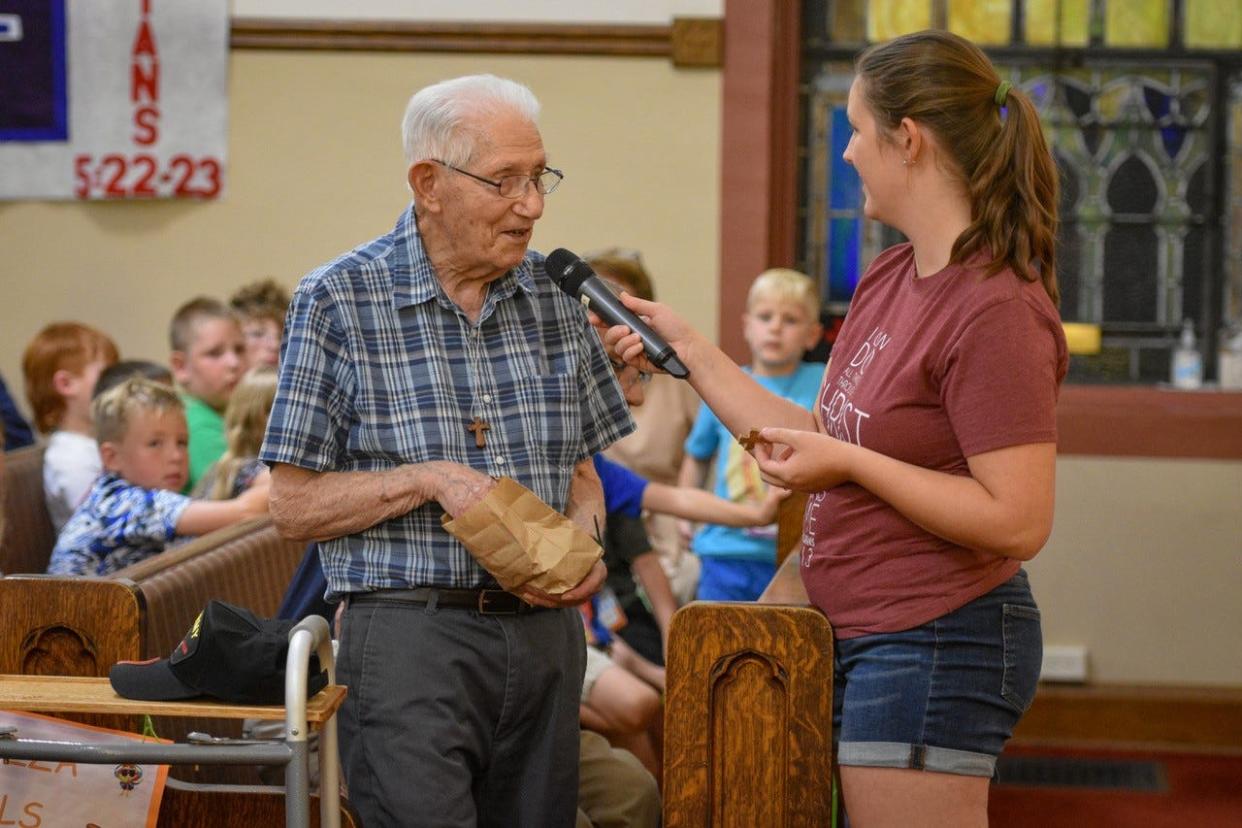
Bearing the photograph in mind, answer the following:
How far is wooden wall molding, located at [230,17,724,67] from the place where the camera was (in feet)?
17.2

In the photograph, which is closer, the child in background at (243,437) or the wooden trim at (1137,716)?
the child in background at (243,437)

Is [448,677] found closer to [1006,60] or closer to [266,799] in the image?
[266,799]

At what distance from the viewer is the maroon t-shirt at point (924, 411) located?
189cm

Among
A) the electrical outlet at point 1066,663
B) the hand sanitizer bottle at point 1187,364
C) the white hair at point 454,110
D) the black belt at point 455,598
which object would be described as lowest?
the electrical outlet at point 1066,663

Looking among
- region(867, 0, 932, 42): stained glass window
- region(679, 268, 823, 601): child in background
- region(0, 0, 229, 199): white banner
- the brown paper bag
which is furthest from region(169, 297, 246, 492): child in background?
the brown paper bag

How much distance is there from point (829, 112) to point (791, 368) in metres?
1.51

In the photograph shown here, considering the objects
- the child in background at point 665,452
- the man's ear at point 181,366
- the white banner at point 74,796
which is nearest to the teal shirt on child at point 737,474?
the child in background at point 665,452

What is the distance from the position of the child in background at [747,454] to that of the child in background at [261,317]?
145cm

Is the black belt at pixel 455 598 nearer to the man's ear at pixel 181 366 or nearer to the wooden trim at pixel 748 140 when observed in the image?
the man's ear at pixel 181 366

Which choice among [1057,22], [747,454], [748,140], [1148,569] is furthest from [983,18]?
[747,454]

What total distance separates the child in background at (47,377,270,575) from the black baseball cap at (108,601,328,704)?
64.3 inches

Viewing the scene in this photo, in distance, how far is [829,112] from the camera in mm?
5512

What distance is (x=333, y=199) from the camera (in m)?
5.41

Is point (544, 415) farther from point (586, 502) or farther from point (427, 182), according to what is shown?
point (427, 182)
